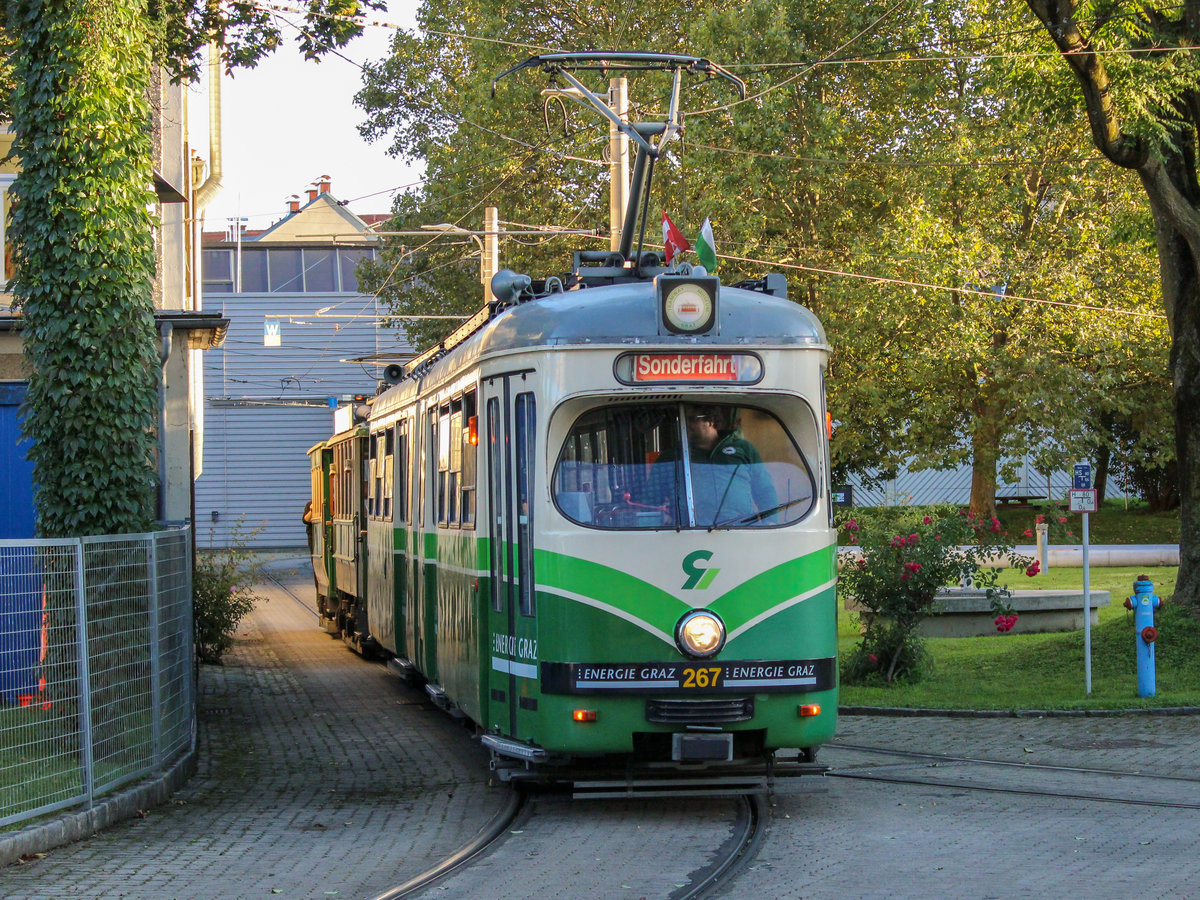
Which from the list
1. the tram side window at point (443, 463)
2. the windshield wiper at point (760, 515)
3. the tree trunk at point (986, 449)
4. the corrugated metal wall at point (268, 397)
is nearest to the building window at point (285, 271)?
the corrugated metal wall at point (268, 397)

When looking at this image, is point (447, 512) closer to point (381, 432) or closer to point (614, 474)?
point (614, 474)

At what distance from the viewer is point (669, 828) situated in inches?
337

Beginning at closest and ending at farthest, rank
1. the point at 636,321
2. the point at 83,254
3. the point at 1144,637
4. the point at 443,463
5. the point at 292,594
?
the point at 636,321
the point at 83,254
the point at 443,463
the point at 1144,637
the point at 292,594

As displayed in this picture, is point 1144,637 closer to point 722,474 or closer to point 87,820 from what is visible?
point 722,474

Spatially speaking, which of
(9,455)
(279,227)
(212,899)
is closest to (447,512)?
(212,899)

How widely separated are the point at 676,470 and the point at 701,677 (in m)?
1.20

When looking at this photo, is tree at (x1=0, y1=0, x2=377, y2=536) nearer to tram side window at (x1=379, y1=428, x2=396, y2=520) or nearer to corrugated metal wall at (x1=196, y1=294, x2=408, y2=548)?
tram side window at (x1=379, y1=428, x2=396, y2=520)

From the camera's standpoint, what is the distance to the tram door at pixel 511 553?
8961 mm

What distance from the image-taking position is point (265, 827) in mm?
8859

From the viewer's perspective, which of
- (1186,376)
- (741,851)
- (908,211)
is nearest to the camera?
(741,851)

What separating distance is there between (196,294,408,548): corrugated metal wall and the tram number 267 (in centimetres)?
4259

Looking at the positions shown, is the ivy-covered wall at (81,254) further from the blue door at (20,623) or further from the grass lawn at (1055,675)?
the grass lawn at (1055,675)

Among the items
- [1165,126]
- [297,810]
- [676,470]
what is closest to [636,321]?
[676,470]

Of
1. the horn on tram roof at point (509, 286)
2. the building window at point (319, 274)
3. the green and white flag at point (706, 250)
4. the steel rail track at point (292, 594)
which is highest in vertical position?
the building window at point (319, 274)
